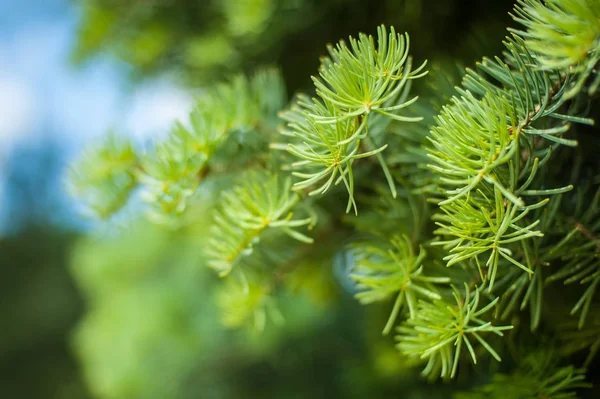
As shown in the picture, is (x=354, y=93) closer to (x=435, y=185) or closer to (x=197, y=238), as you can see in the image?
(x=435, y=185)

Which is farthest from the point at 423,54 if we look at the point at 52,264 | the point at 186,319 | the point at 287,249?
the point at 52,264

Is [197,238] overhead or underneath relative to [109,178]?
underneath

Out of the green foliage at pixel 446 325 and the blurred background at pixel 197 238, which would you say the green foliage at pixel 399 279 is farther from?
the blurred background at pixel 197 238

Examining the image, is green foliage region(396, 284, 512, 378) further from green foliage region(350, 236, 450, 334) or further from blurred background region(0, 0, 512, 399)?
blurred background region(0, 0, 512, 399)

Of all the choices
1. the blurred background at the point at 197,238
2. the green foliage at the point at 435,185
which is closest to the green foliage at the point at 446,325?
the green foliage at the point at 435,185

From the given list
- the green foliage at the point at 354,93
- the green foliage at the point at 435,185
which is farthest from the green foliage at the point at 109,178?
the green foliage at the point at 354,93

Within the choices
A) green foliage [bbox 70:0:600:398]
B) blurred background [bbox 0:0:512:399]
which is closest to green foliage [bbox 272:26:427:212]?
green foliage [bbox 70:0:600:398]

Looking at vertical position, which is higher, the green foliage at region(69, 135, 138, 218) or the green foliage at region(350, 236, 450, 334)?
the green foliage at region(350, 236, 450, 334)

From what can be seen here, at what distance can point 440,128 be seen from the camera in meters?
0.16

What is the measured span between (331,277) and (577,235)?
0.67 feet

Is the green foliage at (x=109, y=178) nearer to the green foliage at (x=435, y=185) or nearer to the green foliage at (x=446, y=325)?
the green foliage at (x=435, y=185)

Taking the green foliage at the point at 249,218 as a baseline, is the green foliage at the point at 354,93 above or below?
above

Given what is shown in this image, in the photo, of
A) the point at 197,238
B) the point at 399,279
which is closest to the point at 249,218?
the point at 399,279

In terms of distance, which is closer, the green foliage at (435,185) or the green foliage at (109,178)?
the green foliage at (435,185)
